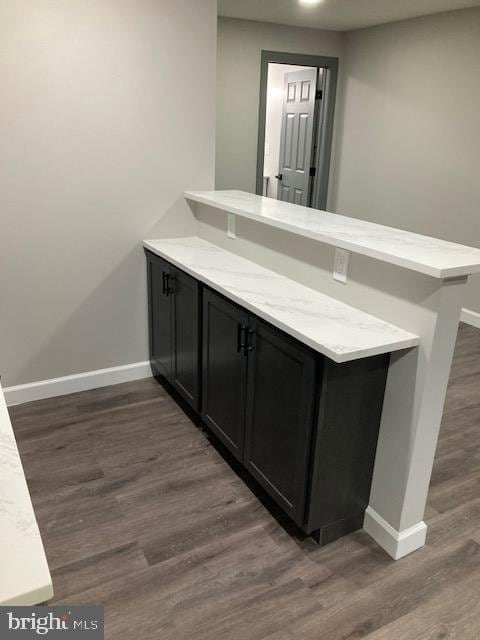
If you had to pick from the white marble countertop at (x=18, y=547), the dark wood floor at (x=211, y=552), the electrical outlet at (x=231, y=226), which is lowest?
the dark wood floor at (x=211, y=552)

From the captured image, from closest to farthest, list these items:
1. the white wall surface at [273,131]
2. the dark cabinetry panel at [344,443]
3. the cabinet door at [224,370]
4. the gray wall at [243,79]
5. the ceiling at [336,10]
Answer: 1. the dark cabinetry panel at [344,443]
2. the cabinet door at [224,370]
3. the ceiling at [336,10]
4. the gray wall at [243,79]
5. the white wall surface at [273,131]

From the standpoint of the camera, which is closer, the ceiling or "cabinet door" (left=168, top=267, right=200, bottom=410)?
"cabinet door" (left=168, top=267, right=200, bottom=410)

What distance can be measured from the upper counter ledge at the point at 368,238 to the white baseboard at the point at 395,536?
105 centimetres

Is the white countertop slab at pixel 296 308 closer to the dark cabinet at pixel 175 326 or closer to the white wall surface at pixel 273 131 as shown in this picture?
the dark cabinet at pixel 175 326

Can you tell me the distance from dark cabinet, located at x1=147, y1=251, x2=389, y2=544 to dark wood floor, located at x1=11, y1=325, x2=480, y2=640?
0.58 ft

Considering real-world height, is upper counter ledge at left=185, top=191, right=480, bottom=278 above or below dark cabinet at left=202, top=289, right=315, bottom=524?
above

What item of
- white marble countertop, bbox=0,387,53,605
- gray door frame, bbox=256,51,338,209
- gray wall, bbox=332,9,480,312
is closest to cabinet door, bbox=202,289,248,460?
white marble countertop, bbox=0,387,53,605

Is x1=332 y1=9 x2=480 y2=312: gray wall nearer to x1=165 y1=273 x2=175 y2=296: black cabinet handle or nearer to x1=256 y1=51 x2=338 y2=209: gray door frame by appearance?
x1=256 y1=51 x2=338 y2=209: gray door frame

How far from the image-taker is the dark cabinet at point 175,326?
9.04 ft

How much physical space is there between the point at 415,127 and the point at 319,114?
1194 mm

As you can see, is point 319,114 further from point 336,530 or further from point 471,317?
point 336,530

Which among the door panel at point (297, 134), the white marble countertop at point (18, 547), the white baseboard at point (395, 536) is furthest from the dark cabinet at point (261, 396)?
the door panel at point (297, 134)

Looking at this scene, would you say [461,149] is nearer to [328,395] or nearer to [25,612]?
[328,395]

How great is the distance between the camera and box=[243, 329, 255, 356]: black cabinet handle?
7.17 feet
